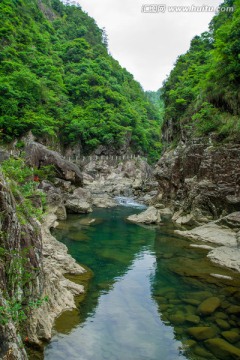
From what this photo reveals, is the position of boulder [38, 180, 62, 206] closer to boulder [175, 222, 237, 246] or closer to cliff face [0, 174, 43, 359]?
boulder [175, 222, 237, 246]

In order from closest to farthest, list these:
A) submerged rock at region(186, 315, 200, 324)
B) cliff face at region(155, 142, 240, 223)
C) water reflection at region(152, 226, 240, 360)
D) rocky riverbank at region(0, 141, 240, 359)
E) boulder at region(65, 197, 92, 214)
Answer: rocky riverbank at region(0, 141, 240, 359) < water reflection at region(152, 226, 240, 360) < submerged rock at region(186, 315, 200, 324) < cliff face at region(155, 142, 240, 223) < boulder at region(65, 197, 92, 214)

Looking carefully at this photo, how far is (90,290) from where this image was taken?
10617mm

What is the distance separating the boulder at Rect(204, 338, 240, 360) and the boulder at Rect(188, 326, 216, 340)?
0.19 meters

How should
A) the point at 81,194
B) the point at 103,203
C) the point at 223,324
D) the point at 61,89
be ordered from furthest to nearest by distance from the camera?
the point at 61,89
the point at 103,203
the point at 81,194
the point at 223,324

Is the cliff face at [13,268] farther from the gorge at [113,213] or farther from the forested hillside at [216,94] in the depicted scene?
the forested hillside at [216,94]

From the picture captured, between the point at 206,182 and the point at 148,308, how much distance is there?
13890 millimetres

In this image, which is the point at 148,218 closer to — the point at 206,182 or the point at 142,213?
the point at 142,213

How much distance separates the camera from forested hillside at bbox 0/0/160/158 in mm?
36681

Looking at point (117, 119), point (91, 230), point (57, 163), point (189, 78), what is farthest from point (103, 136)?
point (91, 230)

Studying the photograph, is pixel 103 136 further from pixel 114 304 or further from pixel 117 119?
pixel 114 304

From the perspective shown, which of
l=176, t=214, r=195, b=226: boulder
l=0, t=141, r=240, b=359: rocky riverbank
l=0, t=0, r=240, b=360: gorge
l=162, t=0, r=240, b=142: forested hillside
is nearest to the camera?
l=0, t=141, r=240, b=359: rocky riverbank

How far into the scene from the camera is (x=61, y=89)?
165 feet

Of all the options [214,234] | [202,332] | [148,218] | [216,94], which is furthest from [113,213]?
[202,332]

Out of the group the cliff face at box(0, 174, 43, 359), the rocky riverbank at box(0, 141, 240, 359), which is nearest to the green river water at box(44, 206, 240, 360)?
the rocky riverbank at box(0, 141, 240, 359)
